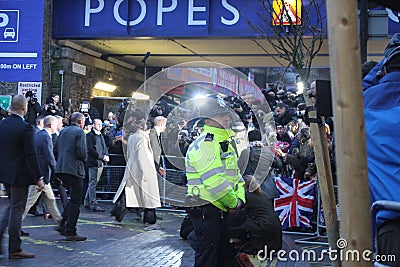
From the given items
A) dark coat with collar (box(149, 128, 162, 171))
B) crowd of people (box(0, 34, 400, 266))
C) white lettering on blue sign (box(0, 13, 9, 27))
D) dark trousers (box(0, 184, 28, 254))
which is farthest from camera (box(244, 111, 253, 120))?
white lettering on blue sign (box(0, 13, 9, 27))

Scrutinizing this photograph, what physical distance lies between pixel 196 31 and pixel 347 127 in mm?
15027

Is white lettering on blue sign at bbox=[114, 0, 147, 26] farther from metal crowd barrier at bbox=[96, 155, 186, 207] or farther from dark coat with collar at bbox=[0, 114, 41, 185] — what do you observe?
dark coat with collar at bbox=[0, 114, 41, 185]

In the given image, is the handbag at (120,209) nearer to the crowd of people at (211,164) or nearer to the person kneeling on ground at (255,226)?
the crowd of people at (211,164)

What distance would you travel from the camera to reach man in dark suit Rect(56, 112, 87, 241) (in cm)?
950

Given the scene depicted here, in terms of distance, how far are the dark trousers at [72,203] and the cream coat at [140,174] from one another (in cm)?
207

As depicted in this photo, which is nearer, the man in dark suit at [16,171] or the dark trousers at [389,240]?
the dark trousers at [389,240]

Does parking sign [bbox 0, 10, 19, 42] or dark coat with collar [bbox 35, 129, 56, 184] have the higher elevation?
parking sign [bbox 0, 10, 19, 42]

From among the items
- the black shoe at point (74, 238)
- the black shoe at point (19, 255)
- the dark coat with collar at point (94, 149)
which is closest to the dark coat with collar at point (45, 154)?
the black shoe at point (74, 238)

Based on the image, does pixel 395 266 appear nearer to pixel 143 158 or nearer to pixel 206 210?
pixel 206 210

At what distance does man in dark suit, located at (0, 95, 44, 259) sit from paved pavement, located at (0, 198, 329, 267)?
0.35 metres

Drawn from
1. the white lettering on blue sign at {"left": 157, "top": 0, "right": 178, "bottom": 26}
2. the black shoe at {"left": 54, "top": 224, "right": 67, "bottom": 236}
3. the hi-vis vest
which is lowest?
the black shoe at {"left": 54, "top": 224, "right": 67, "bottom": 236}

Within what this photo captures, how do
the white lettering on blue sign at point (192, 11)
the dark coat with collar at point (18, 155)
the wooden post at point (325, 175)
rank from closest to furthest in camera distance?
1. the wooden post at point (325, 175)
2. the dark coat with collar at point (18, 155)
3. the white lettering on blue sign at point (192, 11)

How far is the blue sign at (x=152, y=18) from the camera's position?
16969 millimetres

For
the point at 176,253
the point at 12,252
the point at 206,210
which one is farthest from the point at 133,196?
the point at 206,210
